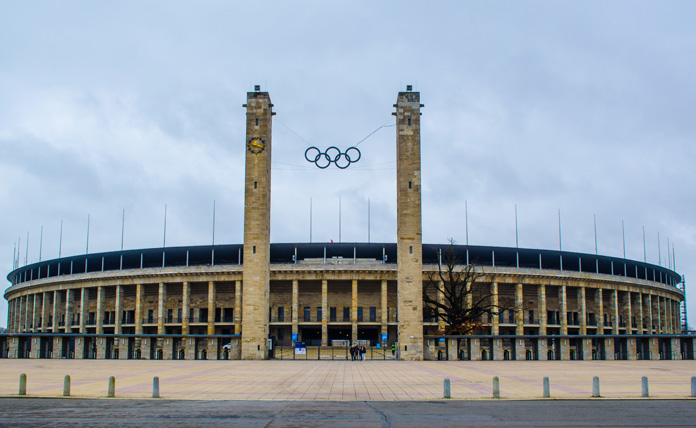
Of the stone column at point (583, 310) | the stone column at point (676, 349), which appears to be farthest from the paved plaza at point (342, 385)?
the stone column at point (583, 310)

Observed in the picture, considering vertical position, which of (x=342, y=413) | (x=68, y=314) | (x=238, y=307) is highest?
(x=238, y=307)

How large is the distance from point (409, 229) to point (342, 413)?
39317mm

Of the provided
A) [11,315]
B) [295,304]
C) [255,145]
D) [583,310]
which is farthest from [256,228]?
[11,315]

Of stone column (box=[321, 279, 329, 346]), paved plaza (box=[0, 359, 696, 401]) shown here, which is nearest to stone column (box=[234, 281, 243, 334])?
stone column (box=[321, 279, 329, 346])

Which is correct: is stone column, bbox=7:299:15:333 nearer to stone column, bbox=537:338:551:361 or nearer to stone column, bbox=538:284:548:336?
stone column, bbox=538:284:548:336

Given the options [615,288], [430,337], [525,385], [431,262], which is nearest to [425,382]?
[525,385]

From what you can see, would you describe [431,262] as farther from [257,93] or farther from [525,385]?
[525,385]

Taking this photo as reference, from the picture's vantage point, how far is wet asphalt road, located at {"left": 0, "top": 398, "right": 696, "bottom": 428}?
1580 cm

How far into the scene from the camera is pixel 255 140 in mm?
58281

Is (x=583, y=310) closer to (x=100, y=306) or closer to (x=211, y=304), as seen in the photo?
(x=211, y=304)

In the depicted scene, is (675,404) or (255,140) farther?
(255,140)

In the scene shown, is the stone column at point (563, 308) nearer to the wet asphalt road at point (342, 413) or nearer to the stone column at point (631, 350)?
the stone column at point (631, 350)

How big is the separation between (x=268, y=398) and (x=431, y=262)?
214 feet

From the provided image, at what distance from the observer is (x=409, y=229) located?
56469 mm
